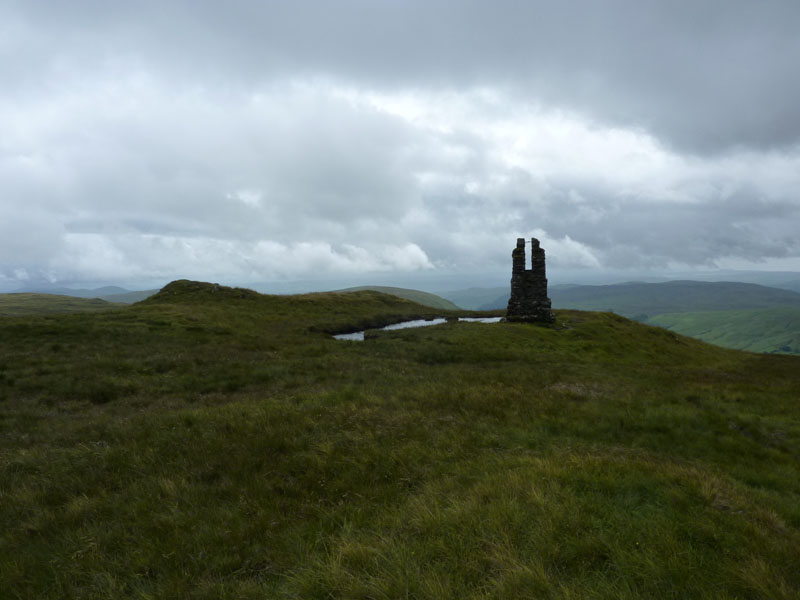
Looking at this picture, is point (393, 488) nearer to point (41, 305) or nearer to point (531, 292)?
point (531, 292)

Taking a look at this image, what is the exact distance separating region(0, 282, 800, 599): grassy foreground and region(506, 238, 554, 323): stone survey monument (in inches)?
1052

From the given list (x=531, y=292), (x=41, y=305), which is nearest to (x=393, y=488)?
(x=531, y=292)

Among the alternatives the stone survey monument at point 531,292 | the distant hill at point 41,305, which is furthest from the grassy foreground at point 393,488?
the distant hill at point 41,305

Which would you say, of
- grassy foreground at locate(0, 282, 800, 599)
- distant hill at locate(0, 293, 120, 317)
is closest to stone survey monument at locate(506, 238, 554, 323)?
grassy foreground at locate(0, 282, 800, 599)

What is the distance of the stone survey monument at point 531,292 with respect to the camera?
4434cm

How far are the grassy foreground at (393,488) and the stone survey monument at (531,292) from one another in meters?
26.7

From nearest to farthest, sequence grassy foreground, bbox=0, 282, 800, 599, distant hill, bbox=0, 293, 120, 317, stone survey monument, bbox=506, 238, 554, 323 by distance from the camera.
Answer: grassy foreground, bbox=0, 282, 800, 599 → stone survey monument, bbox=506, 238, 554, 323 → distant hill, bbox=0, 293, 120, 317

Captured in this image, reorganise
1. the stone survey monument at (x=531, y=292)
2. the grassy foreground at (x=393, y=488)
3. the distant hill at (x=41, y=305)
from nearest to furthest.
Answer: the grassy foreground at (x=393, y=488) < the stone survey monument at (x=531, y=292) < the distant hill at (x=41, y=305)

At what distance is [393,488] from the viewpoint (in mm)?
6711

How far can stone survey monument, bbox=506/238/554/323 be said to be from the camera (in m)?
44.3

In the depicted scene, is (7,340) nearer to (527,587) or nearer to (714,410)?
(527,587)

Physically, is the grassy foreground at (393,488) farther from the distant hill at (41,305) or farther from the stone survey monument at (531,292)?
the distant hill at (41,305)

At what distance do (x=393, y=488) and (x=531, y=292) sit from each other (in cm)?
4157

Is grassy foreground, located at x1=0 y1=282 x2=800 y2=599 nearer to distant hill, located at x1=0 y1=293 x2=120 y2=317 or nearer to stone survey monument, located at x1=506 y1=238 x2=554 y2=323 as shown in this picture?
stone survey monument, located at x1=506 y1=238 x2=554 y2=323
